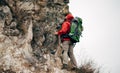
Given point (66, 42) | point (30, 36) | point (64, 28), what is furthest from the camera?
point (66, 42)

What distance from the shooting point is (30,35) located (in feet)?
42.6

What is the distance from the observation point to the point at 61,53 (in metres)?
13.9

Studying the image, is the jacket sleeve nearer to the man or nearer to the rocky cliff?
the man

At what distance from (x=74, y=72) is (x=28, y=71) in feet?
7.88

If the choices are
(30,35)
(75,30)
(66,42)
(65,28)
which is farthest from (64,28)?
(30,35)

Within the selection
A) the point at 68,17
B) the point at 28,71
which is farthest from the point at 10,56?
the point at 68,17

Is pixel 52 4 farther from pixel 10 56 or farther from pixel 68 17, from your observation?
pixel 10 56

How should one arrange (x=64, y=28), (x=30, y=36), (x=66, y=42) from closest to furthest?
1. (x=30, y=36)
2. (x=64, y=28)
3. (x=66, y=42)

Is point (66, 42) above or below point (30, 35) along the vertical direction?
below

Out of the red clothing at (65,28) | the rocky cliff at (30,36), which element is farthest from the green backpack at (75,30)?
the rocky cliff at (30,36)

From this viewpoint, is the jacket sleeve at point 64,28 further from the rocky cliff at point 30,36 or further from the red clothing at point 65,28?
the rocky cliff at point 30,36

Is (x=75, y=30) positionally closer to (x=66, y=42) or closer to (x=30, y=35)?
(x=66, y=42)

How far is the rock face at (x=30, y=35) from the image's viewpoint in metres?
11.7

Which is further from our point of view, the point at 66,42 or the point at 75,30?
the point at 66,42
